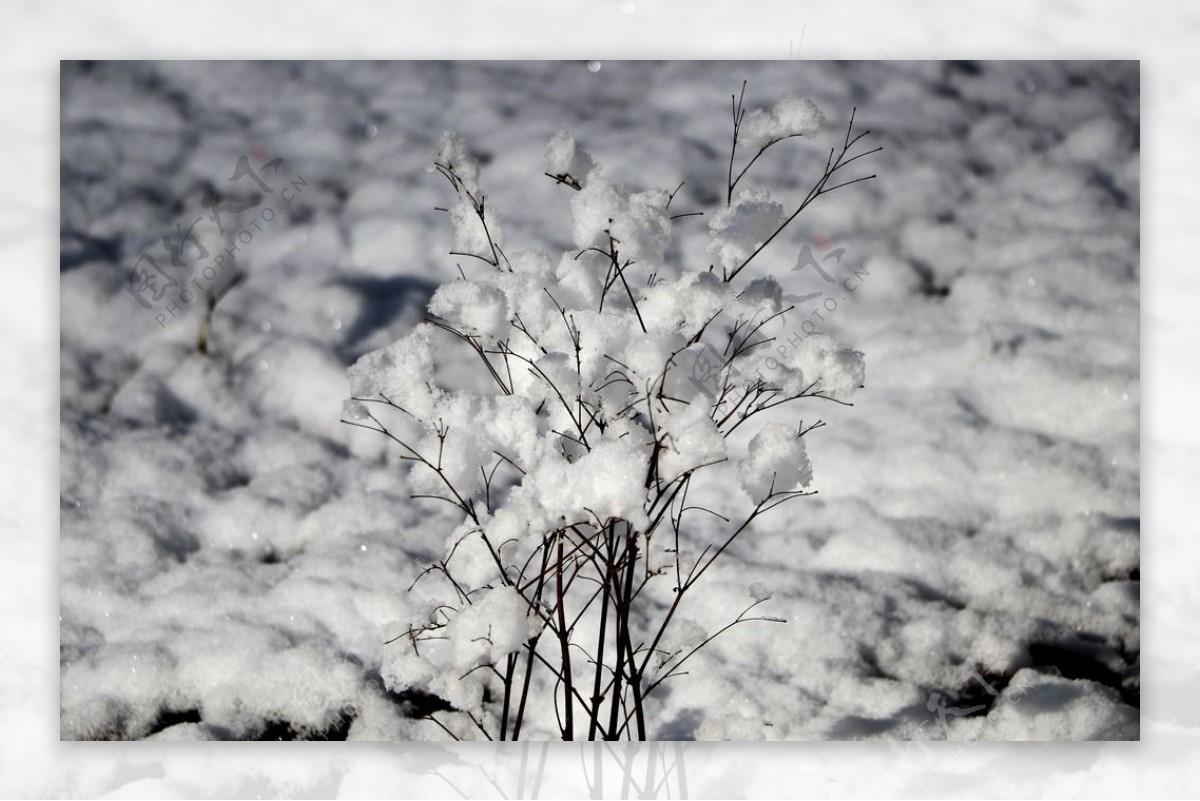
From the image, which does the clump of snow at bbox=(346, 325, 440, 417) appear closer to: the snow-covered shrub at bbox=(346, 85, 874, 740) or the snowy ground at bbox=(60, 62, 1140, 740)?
the snow-covered shrub at bbox=(346, 85, 874, 740)

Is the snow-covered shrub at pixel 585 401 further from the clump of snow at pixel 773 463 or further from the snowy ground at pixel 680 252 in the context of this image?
the snowy ground at pixel 680 252

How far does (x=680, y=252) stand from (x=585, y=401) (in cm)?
40

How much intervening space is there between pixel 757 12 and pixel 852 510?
2.19 ft

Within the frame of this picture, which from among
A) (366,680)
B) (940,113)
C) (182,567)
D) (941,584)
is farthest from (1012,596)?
(182,567)

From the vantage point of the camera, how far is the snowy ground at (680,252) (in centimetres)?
140

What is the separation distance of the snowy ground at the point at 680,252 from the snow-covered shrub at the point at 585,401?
Answer: 0.12 meters

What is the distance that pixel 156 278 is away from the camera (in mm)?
1421

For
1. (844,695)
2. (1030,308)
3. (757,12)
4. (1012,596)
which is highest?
(757,12)

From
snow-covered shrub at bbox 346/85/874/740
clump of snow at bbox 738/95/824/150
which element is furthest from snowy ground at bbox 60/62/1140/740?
clump of snow at bbox 738/95/824/150

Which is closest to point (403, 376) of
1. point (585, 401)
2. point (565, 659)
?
point (585, 401)

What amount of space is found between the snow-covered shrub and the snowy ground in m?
0.12

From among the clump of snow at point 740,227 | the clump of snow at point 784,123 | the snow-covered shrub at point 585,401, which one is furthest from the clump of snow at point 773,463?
the clump of snow at point 784,123

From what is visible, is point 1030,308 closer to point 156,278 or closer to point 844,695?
point 844,695

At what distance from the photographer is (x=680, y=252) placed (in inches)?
57.4
